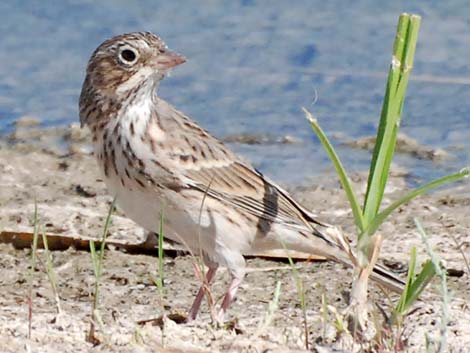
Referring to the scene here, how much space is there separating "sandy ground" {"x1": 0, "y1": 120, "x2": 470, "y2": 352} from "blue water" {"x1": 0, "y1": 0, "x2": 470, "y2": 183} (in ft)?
2.12

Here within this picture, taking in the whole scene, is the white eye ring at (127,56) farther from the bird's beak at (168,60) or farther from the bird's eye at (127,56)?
the bird's beak at (168,60)

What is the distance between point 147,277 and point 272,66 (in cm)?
443

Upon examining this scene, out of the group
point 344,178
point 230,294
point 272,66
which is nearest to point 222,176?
point 230,294

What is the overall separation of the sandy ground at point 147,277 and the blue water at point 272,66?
65 cm

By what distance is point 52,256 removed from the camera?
812 cm

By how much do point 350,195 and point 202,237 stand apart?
148 cm

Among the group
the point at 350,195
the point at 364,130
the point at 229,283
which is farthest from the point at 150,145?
the point at 364,130

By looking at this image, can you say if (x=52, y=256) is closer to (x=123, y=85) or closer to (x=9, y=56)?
(x=123, y=85)

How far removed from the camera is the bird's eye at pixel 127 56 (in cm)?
A: 772

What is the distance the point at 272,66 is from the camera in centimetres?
1199

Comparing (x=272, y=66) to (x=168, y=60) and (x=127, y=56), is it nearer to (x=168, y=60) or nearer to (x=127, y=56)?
(x=127, y=56)

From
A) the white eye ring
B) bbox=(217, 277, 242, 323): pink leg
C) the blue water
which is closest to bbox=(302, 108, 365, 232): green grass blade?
bbox=(217, 277, 242, 323): pink leg

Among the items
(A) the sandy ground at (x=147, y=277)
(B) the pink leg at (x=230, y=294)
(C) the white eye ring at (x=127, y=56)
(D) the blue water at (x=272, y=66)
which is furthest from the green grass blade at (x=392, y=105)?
(D) the blue water at (x=272, y=66)

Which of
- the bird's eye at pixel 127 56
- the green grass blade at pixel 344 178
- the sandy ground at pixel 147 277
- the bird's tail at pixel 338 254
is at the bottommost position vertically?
the sandy ground at pixel 147 277
